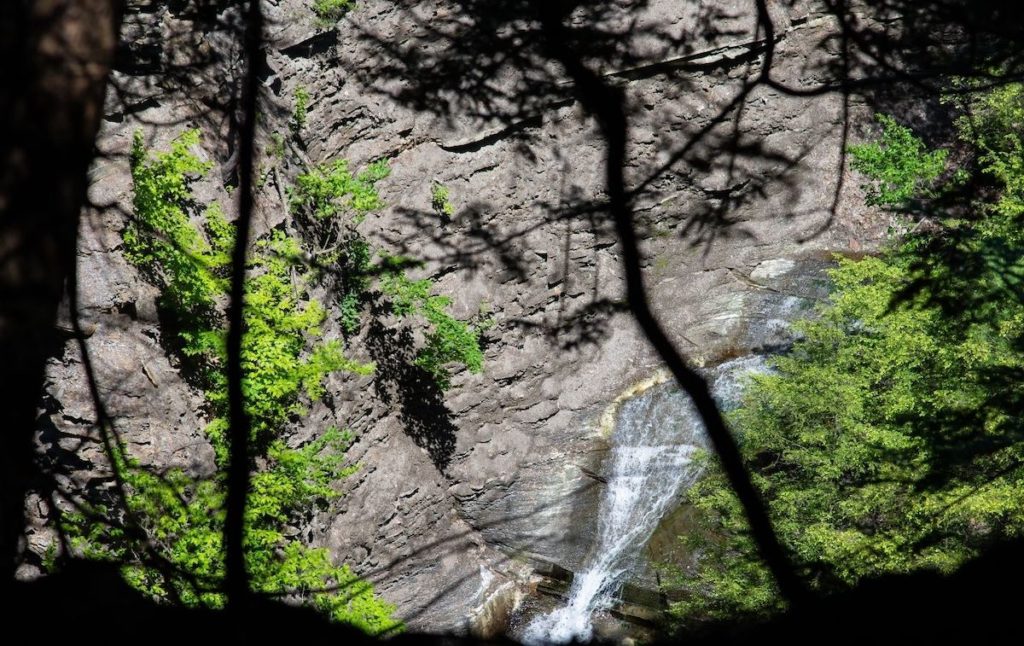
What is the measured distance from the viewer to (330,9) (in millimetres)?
7180

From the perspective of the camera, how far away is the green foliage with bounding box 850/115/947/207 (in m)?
8.28

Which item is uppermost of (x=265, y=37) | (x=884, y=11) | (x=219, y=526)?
(x=884, y=11)

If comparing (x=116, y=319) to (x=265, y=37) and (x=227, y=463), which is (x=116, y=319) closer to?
(x=227, y=463)

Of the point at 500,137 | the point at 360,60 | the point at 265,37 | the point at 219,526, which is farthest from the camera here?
the point at 500,137

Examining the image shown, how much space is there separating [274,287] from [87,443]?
198cm

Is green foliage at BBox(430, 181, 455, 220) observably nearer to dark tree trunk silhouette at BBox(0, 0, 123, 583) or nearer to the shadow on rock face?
the shadow on rock face

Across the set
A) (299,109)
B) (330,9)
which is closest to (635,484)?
(299,109)

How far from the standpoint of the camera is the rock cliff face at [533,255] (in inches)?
295

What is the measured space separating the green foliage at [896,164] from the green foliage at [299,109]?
6.68 meters

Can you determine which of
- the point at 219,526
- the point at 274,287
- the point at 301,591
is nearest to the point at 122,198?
the point at 274,287

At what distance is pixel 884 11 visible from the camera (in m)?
8.23

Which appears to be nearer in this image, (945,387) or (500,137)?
(945,387)

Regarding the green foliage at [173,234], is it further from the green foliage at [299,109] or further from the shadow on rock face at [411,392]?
the shadow on rock face at [411,392]

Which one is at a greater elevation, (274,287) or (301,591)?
(274,287)
